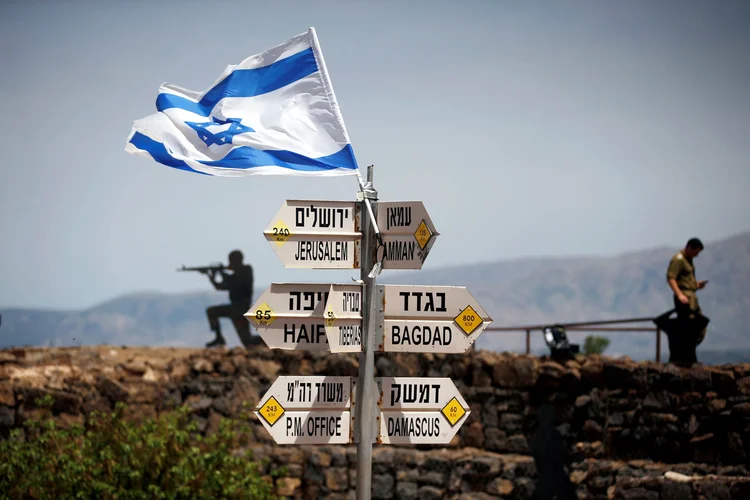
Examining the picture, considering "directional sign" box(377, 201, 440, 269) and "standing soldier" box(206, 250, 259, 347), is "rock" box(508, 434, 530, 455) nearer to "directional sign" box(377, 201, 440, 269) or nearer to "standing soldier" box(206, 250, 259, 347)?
"standing soldier" box(206, 250, 259, 347)

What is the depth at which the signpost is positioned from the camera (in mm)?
6480

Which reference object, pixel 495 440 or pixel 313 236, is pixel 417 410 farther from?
pixel 495 440

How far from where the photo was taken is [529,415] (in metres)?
12.4

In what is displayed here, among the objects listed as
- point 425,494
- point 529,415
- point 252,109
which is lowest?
point 425,494

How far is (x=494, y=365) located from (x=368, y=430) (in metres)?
6.19

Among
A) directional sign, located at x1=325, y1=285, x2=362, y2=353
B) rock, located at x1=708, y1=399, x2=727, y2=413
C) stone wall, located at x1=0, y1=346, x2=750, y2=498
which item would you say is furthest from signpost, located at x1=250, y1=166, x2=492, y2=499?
rock, located at x1=708, y1=399, x2=727, y2=413

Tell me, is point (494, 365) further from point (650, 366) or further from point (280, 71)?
point (280, 71)

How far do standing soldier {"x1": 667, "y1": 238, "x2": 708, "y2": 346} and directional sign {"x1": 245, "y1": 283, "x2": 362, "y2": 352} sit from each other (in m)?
6.23

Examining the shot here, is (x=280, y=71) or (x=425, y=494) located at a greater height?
(x=280, y=71)

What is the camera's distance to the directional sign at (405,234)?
6492 millimetres

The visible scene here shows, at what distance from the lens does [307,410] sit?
6.51 meters

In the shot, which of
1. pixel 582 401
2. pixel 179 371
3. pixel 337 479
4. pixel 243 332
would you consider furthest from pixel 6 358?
pixel 582 401

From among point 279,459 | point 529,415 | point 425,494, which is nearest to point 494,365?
point 529,415

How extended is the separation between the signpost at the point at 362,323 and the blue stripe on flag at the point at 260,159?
17.7 inches
